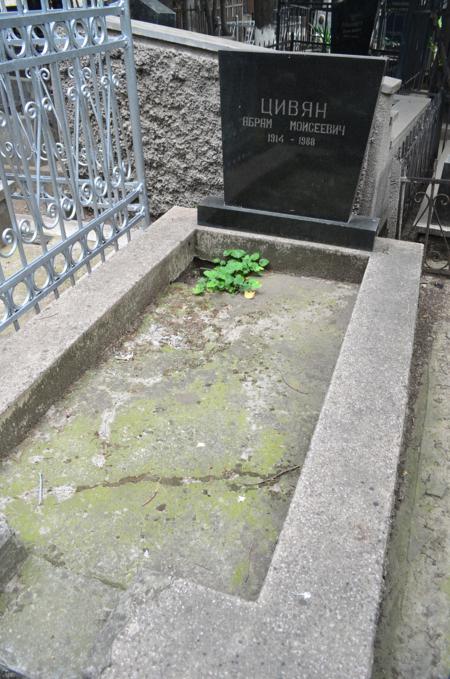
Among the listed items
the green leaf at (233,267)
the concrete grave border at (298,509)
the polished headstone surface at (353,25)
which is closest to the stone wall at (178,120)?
the green leaf at (233,267)

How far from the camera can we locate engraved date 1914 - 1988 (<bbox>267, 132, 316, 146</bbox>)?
3.30 metres

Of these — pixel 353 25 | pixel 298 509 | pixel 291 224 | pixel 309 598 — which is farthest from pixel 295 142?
pixel 353 25

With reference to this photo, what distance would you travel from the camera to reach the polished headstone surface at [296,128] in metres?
3.05

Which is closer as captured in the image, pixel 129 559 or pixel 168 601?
pixel 168 601

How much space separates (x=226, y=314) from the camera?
3.22m

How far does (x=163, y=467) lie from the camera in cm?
218

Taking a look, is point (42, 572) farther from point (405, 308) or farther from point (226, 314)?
point (405, 308)

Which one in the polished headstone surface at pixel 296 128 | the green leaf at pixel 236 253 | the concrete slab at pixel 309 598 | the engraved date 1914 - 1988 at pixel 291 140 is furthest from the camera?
the green leaf at pixel 236 253

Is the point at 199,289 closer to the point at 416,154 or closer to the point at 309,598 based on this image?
the point at 309,598

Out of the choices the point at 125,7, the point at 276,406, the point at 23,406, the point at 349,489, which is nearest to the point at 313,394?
the point at 276,406

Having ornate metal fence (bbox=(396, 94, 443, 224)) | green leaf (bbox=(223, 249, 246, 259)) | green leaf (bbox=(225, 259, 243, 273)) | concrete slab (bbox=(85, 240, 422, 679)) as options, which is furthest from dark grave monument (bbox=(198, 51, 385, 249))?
concrete slab (bbox=(85, 240, 422, 679))

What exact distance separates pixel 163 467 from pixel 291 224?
202 cm

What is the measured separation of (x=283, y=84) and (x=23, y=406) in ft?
7.91

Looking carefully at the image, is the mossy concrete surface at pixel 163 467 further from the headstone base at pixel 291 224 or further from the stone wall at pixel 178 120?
the stone wall at pixel 178 120
